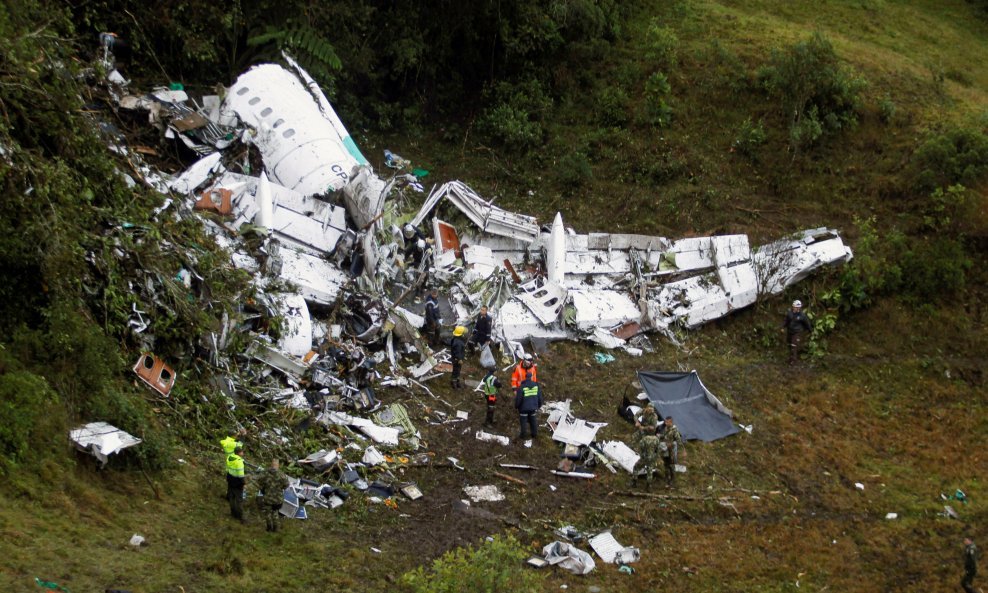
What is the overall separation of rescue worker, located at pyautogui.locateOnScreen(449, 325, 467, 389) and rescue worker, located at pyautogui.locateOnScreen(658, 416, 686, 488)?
3.51 metres

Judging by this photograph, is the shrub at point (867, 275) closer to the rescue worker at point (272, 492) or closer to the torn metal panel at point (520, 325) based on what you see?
the torn metal panel at point (520, 325)

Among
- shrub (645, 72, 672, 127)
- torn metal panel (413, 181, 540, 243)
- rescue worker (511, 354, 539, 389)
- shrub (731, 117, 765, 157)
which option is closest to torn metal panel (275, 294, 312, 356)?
rescue worker (511, 354, 539, 389)

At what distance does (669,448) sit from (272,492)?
224 inches

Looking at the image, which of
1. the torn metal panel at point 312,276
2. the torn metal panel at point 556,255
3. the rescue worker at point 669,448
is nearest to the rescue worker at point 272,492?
the torn metal panel at point 312,276

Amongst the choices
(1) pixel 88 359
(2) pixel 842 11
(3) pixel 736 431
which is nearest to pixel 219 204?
(1) pixel 88 359

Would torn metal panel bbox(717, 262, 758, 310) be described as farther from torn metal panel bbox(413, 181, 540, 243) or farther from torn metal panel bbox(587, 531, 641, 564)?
torn metal panel bbox(587, 531, 641, 564)

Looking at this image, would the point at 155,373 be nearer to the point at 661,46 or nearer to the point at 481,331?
the point at 481,331

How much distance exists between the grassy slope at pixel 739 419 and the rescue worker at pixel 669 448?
276 mm

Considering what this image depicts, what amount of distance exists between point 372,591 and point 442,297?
7.50 metres

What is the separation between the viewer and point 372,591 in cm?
953

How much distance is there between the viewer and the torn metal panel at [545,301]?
53.8 feet

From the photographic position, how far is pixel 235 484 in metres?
9.90

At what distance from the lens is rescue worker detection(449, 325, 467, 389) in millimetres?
14555

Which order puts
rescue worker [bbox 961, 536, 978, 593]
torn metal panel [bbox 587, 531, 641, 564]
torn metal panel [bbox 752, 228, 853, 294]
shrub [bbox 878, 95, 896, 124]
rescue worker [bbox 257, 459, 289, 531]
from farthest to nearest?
1. shrub [bbox 878, 95, 896, 124]
2. torn metal panel [bbox 752, 228, 853, 294]
3. torn metal panel [bbox 587, 531, 641, 564]
4. rescue worker [bbox 961, 536, 978, 593]
5. rescue worker [bbox 257, 459, 289, 531]
